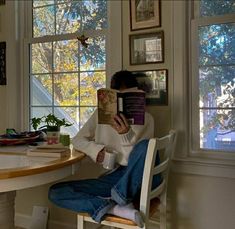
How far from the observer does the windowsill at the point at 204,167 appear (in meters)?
2.01

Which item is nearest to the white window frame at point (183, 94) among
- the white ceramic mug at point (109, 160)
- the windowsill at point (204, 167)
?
the windowsill at point (204, 167)

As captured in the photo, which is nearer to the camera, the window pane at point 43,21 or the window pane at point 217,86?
the window pane at point 217,86

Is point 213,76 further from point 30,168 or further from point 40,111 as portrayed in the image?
point 40,111

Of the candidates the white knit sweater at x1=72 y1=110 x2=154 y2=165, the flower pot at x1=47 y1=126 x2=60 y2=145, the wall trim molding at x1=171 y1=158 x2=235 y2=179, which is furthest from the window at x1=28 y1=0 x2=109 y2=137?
the wall trim molding at x1=171 y1=158 x2=235 y2=179

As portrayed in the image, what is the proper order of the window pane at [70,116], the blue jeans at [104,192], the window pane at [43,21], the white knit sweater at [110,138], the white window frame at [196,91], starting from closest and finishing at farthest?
the blue jeans at [104,192] < the white knit sweater at [110,138] < the white window frame at [196,91] < the window pane at [70,116] < the window pane at [43,21]

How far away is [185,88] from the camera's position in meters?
2.12

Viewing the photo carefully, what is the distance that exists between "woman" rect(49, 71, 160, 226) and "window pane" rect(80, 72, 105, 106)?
44cm

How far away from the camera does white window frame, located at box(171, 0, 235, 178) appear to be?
211cm

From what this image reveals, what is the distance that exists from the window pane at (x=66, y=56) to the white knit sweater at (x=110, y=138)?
2.31 ft

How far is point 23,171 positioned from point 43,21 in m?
1.64

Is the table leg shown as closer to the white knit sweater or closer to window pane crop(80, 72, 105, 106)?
the white knit sweater

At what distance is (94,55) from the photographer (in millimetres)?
2512

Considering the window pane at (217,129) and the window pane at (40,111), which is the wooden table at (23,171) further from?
the window pane at (217,129)

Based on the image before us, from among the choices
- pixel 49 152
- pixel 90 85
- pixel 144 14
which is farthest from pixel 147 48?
pixel 49 152
